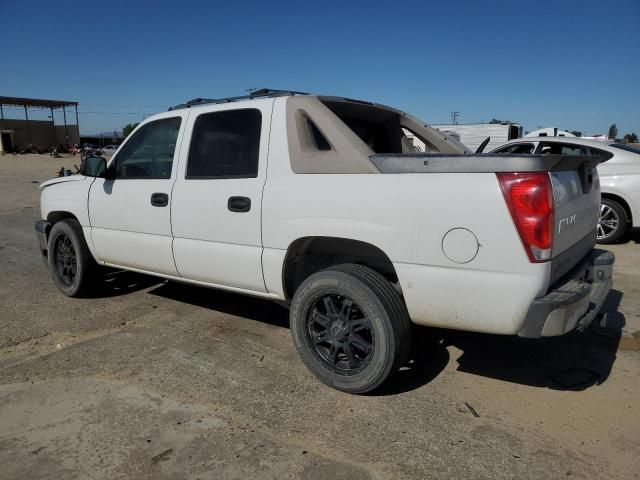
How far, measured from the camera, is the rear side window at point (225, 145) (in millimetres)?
3646

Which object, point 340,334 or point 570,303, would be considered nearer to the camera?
point 570,303

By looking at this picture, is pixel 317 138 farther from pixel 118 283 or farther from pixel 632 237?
pixel 632 237

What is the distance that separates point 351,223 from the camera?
9.94 feet

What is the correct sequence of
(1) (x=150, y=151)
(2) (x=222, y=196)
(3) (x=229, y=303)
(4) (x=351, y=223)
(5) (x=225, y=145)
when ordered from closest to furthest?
(4) (x=351, y=223), (2) (x=222, y=196), (5) (x=225, y=145), (1) (x=150, y=151), (3) (x=229, y=303)

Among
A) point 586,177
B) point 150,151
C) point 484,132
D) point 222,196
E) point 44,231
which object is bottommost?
point 44,231

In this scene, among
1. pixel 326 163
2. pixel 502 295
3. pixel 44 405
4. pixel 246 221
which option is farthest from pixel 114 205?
pixel 502 295

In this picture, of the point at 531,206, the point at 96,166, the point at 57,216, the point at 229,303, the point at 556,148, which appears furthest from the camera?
the point at 556,148

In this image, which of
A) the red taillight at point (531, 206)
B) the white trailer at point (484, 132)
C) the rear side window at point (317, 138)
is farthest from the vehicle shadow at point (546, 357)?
the white trailer at point (484, 132)

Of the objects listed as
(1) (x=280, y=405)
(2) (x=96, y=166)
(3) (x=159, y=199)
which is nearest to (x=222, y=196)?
(3) (x=159, y=199)

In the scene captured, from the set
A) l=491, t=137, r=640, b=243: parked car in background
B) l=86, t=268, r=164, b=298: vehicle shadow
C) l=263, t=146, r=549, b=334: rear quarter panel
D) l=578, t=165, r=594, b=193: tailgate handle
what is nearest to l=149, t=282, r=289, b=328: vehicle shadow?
l=86, t=268, r=164, b=298: vehicle shadow

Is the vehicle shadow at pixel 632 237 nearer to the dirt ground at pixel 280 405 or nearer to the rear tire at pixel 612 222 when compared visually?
the rear tire at pixel 612 222

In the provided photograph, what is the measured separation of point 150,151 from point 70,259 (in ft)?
5.60

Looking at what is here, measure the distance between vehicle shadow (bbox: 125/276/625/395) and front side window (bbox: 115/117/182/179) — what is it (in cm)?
157

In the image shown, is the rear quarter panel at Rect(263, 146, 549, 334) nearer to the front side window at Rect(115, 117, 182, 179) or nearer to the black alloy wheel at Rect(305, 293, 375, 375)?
the black alloy wheel at Rect(305, 293, 375, 375)
